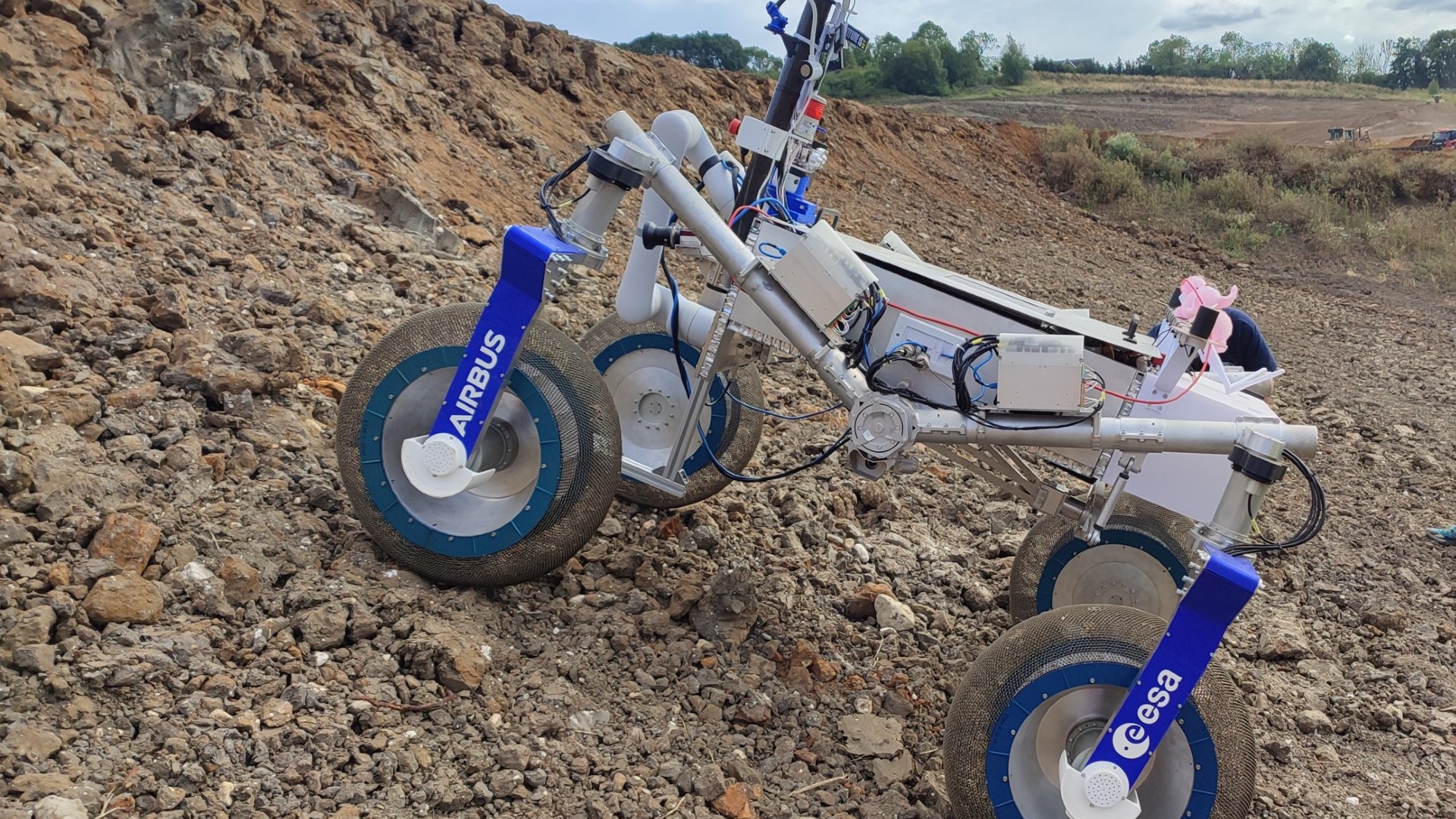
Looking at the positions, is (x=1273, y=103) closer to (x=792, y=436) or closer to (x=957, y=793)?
(x=792, y=436)

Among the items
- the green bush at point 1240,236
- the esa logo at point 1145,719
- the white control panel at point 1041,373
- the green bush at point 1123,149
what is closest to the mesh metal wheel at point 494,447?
the white control panel at point 1041,373

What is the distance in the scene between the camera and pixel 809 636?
473 centimetres

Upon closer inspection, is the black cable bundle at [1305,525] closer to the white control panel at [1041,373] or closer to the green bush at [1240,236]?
the white control panel at [1041,373]

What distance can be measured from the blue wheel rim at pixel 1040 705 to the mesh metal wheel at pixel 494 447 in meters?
1.57

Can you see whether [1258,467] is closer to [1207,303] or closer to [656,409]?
[1207,303]

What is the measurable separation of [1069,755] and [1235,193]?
2028cm

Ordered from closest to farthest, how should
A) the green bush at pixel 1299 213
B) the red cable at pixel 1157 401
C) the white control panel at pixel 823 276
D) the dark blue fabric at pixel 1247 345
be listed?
the white control panel at pixel 823 276, the red cable at pixel 1157 401, the dark blue fabric at pixel 1247 345, the green bush at pixel 1299 213

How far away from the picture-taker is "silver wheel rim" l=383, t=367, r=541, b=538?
13.4 ft

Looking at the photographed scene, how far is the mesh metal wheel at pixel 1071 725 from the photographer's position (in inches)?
130

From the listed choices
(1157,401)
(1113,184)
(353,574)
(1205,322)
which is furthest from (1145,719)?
(1113,184)

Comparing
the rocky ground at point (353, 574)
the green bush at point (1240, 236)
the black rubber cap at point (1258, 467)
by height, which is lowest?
the rocky ground at point (353, 574)

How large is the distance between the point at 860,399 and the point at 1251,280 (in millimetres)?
15790

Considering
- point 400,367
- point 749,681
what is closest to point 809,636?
point 749,681

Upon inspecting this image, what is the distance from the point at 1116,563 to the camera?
4.95 metres
